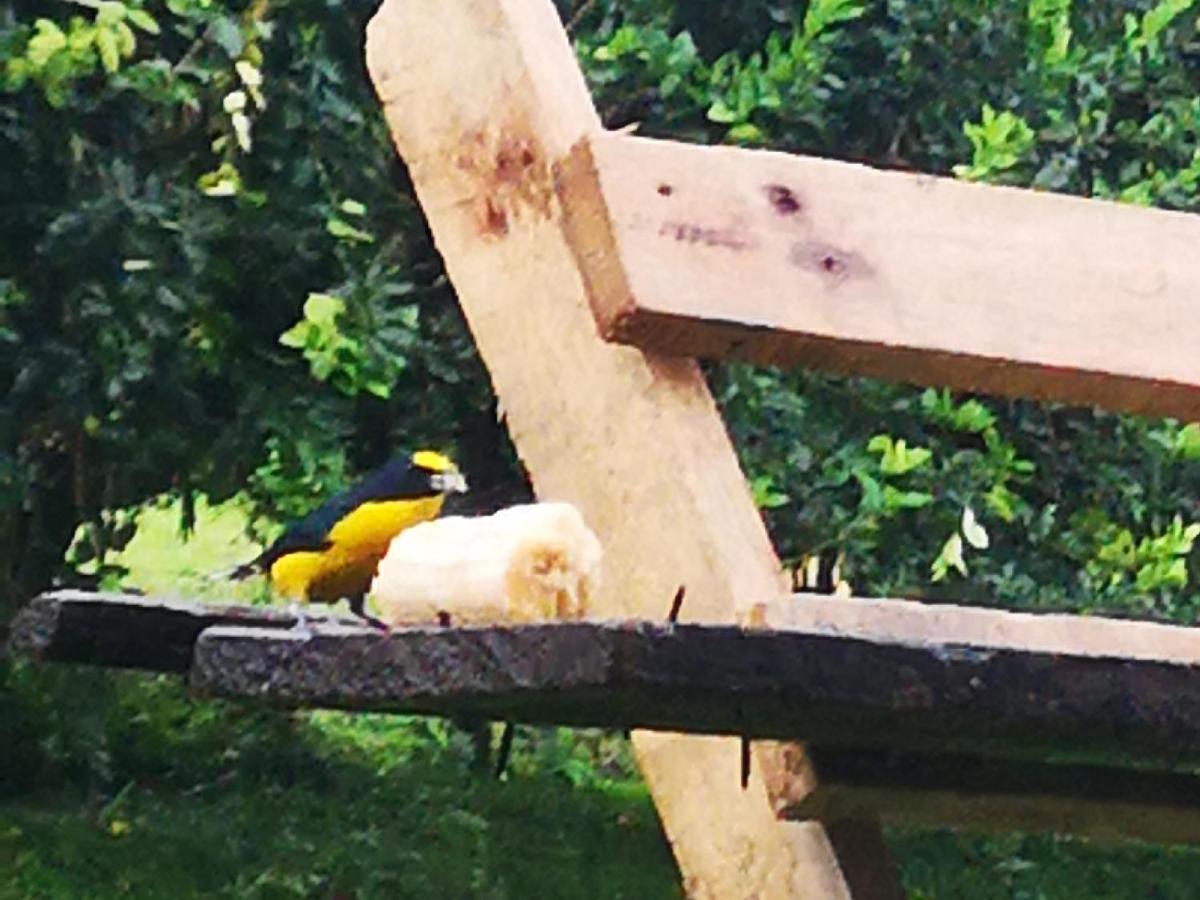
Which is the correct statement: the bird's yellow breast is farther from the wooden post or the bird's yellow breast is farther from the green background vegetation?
the green background vegetation

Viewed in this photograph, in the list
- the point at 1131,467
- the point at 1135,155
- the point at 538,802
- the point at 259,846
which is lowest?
the point at 538,802

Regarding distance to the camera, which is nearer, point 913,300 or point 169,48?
point 913,300

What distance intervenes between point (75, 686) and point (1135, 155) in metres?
2.12

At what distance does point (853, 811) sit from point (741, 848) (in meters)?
0.09

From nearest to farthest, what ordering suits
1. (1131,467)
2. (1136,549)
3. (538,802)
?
(1136,549) → (1131,467) → (538,802)

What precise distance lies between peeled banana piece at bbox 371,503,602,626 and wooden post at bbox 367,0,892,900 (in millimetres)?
79

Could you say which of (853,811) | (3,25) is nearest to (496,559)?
(853,811)

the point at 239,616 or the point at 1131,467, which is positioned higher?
the point at 239,616

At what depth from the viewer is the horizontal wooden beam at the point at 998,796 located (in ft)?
4.81

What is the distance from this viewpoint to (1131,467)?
13.5ft

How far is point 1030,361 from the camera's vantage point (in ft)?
5.09

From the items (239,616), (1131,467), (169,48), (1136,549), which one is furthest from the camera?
(1131,467)

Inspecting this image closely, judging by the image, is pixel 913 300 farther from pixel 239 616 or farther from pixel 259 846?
pixel 259 846

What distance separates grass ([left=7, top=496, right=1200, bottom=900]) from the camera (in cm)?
380
